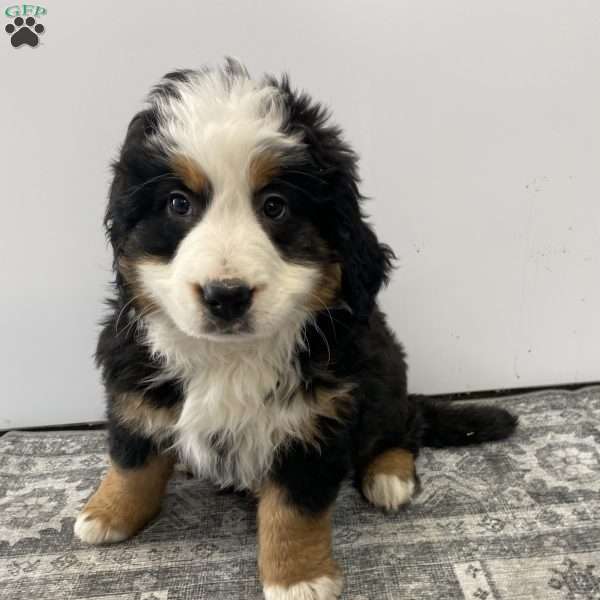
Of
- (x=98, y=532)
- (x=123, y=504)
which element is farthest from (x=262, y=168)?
(x=98, y=532)

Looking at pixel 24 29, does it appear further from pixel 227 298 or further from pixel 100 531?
pixel 100 531

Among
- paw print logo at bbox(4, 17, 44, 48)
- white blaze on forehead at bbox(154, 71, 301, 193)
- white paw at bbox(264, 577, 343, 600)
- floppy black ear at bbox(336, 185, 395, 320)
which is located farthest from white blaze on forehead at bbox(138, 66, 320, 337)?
paw print logo at bbox(4, 17, 44, 48)

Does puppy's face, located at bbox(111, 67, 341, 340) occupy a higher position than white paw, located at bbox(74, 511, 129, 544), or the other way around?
puppy's face, located at bbox(111, 67, 341, 340)

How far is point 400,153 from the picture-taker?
8.27 ft

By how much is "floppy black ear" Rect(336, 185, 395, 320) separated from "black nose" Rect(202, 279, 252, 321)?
14.4 inches

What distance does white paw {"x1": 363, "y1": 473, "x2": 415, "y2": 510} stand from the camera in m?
2.05

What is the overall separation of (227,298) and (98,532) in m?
1.10

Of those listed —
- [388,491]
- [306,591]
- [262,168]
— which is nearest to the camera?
[262,168]

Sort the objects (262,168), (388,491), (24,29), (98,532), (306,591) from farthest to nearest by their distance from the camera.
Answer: (24,29) → (388,491) → (98,532) → (306,591) → (262,168)

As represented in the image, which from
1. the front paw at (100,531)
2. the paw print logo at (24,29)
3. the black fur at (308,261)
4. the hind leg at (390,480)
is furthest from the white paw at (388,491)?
the paw print logo at (24,29)

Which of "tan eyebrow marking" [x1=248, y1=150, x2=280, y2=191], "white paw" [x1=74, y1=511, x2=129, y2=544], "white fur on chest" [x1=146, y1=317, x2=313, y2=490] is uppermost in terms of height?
"tan eyebrow marking" [x1=248, y1=150, x2=280, y2=191]

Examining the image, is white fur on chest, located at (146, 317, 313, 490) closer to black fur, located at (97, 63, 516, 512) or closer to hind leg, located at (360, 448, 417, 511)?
black fur, located at (97, 63, 516, 512)

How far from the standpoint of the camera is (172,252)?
1436mm

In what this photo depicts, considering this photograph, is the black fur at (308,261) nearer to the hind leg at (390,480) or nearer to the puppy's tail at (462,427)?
the hind leg at (390,480)
